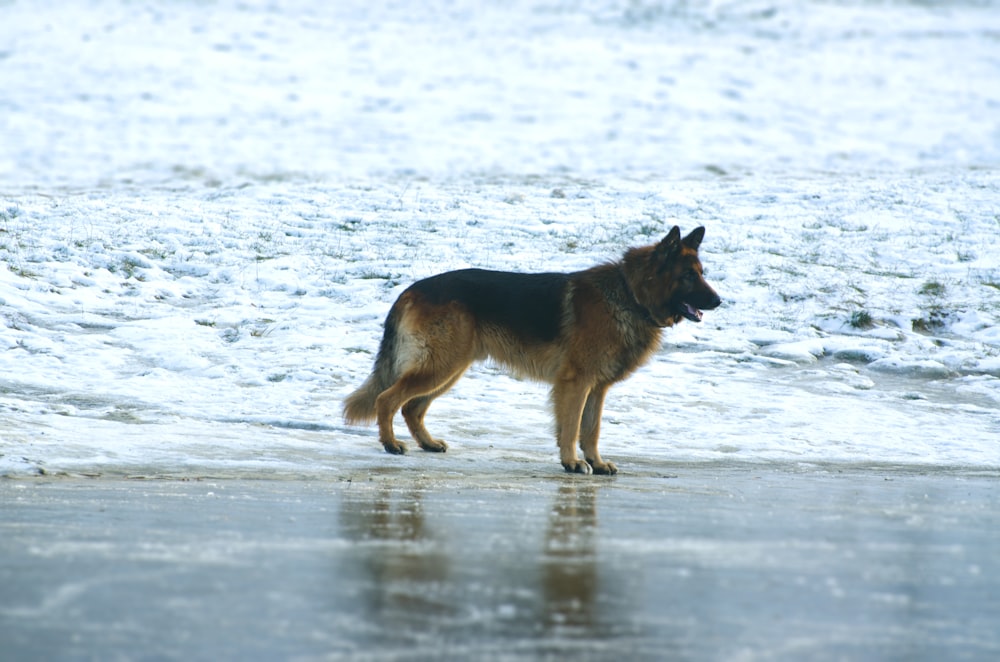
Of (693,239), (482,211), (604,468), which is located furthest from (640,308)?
(482,211)

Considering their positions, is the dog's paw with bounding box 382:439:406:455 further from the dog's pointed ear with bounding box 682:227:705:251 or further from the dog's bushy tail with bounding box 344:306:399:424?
the dog's pointed ear with bounding box 682:227:705:251

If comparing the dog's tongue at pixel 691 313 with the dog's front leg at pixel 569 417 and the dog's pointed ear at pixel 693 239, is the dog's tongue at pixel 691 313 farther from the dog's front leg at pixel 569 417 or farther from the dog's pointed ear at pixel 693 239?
the dog's front leg at pixel 569 417

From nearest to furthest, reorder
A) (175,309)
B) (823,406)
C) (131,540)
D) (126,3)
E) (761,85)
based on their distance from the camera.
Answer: (131,540)
(823,406)
(175,309)
(761,85)
(126,3)

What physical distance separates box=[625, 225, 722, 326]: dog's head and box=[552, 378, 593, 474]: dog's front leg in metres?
0.83

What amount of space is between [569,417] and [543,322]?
0.80 meters

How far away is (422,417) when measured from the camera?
8438 mm

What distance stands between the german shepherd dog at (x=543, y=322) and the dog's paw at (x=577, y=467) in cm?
57

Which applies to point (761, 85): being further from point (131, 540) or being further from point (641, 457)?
point (131, 540)

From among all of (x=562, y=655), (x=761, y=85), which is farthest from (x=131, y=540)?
(x=761, y=85)

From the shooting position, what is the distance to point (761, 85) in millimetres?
29656

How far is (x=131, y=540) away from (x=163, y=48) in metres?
28.6

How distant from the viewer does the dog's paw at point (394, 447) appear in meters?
7.94

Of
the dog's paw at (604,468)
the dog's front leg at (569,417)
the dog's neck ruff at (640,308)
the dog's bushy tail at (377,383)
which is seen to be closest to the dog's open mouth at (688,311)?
the dog's neck ruff at (640,308)

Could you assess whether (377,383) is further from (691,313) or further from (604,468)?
(691,313)
